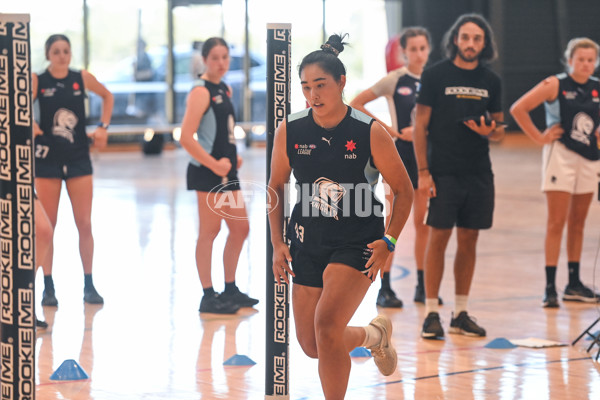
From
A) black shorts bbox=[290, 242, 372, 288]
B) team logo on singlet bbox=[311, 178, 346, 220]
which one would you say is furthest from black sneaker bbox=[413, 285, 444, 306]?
team logo on singlet bbox=[311, 178, 346, 220]

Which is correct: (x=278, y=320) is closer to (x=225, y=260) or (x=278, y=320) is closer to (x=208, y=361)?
(x=208, y=361)

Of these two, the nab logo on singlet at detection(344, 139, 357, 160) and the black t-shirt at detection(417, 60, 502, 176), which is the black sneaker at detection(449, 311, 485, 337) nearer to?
the black t-shirt at detection(417, 60, 502, 176)

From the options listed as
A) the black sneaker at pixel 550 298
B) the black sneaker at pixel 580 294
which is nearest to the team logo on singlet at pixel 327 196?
the black sneaker at pixel 550 298

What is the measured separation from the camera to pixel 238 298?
20.6 feet

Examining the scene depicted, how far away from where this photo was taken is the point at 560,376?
464 centimetres

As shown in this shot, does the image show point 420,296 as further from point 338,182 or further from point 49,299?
point 338,182

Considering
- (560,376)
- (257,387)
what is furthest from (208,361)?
(560,376)

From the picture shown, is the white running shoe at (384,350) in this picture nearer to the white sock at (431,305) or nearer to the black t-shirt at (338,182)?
the black t-shirt at (338,182)

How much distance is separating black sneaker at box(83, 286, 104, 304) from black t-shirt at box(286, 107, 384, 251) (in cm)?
303

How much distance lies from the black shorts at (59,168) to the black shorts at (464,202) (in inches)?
87.5

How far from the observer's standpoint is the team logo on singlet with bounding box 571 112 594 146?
6324mm

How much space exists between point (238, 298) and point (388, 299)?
0.98 metres

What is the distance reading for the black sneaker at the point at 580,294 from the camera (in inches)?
253

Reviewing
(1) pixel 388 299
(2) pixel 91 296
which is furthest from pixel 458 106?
(2) pixel 91 296
